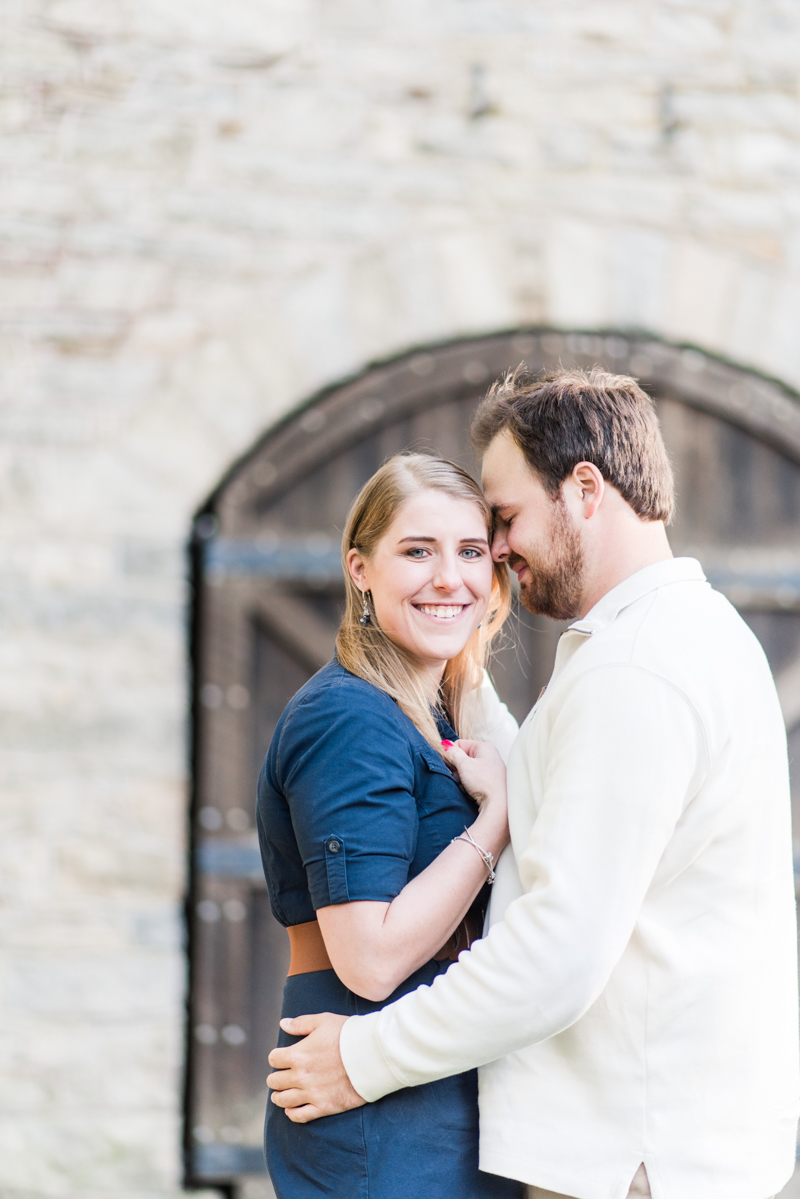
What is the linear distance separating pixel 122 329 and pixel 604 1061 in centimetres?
260

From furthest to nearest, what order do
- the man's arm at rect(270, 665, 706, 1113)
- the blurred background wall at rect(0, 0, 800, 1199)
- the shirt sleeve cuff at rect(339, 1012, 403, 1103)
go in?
1. the blurred background wall at rect(0, 0, 800, 1199)
2. the shirt sleeve cuff at rect(339, 1012, 403, 1103)
3. the man's arm at rect(270, 665, 706, 1113)

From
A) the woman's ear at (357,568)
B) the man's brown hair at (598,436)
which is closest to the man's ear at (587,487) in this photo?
the man's brown hair at (598,436)

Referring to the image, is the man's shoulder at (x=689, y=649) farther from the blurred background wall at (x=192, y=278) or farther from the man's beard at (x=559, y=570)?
the blurred background wall at (x=192, y=278)

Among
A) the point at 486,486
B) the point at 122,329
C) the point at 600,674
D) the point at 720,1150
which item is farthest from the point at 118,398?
the point at 720,1150

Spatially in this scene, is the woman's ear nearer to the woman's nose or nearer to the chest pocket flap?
the woman's nose

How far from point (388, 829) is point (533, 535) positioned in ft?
1.65

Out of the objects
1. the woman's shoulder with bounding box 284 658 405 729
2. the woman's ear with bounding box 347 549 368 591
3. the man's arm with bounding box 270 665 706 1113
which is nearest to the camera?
the man's arm with bounding box 270 665 706 1113

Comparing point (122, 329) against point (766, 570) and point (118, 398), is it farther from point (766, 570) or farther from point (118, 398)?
point (766, 570)

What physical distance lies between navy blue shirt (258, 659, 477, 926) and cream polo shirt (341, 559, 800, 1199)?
16 cm

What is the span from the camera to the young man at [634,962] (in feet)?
4.37

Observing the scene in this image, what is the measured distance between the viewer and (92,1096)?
314cm

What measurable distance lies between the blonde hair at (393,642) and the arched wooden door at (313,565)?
4.62 feet

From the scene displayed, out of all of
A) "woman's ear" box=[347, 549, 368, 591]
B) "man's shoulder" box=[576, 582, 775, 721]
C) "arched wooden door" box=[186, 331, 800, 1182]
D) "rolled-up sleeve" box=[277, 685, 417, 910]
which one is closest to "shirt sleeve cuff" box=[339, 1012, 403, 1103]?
"rolled-up sleeve" box=[277, 685, 417, 910]

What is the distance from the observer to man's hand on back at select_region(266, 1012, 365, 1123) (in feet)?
4.82
